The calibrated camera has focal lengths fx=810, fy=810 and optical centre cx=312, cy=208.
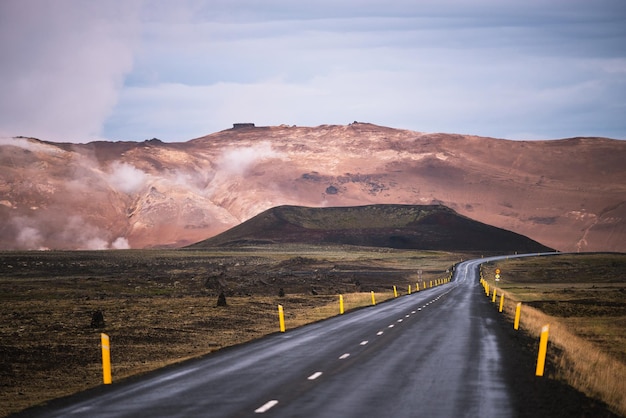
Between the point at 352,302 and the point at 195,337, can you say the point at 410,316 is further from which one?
the point at 352,302

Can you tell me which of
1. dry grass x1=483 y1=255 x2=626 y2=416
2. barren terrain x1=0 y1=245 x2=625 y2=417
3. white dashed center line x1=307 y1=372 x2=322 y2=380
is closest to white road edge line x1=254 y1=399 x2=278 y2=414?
white dashed center line x1=307 y1=372 x2=322 y2=380

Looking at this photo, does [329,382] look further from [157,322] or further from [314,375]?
[157,322]

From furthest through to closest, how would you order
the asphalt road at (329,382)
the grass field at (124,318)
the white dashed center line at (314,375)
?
the grass field at (124,318) → the white dashed center line at (314,375) → the asphalt road at (329,382)

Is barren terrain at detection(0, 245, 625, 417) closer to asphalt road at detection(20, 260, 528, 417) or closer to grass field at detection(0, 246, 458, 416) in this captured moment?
grass field at detection(0, 246, 458, 416)

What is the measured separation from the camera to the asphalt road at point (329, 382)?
15180 millimetres

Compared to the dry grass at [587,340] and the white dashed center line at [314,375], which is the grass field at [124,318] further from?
the dry grass at [587,340]

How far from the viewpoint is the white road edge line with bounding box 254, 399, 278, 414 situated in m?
14.8

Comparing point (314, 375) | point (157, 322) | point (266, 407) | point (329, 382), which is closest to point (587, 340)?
point (157, 322)

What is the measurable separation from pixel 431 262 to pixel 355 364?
13518 centimetres

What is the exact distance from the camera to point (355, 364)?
22.3 m

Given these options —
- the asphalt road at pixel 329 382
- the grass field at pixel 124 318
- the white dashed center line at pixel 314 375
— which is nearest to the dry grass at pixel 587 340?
the asphalt road at pixel 329 382

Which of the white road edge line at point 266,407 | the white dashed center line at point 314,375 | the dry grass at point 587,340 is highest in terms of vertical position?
the white road edge line at point 266,407

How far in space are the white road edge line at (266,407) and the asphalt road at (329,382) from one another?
0.12 feet

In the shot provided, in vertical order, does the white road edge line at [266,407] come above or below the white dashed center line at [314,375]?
above
